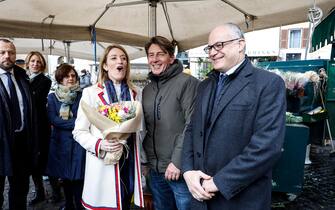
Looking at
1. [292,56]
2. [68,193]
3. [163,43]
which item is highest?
[292,56]

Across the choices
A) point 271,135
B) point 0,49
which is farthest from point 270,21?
point 0,49

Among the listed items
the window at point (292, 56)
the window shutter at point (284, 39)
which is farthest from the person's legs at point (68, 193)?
the window shutter at point (284, 39)

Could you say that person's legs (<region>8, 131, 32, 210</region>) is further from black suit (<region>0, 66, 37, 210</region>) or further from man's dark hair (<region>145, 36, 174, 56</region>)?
man's dark hair (<region>145, 36, 174, 56</region>)

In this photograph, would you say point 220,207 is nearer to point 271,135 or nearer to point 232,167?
point 232,167

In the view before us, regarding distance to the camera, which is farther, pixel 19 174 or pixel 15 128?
pixel 19 174

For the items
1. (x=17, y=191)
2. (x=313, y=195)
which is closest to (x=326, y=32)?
(x=313, y=195)

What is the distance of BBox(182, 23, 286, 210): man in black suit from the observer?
1.49m

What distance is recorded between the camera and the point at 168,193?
2.39 m

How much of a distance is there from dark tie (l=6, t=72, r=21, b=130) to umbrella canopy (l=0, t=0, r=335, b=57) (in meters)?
1.16

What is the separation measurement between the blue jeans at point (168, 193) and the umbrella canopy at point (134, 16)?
246 centimetres

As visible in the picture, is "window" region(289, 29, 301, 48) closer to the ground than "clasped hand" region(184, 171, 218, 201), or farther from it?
farther from it

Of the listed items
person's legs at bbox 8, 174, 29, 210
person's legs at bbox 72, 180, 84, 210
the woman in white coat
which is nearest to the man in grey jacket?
the woman in white coat

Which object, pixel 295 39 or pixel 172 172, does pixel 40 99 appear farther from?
pixel 295 39

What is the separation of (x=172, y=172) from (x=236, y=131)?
2.49 feet
